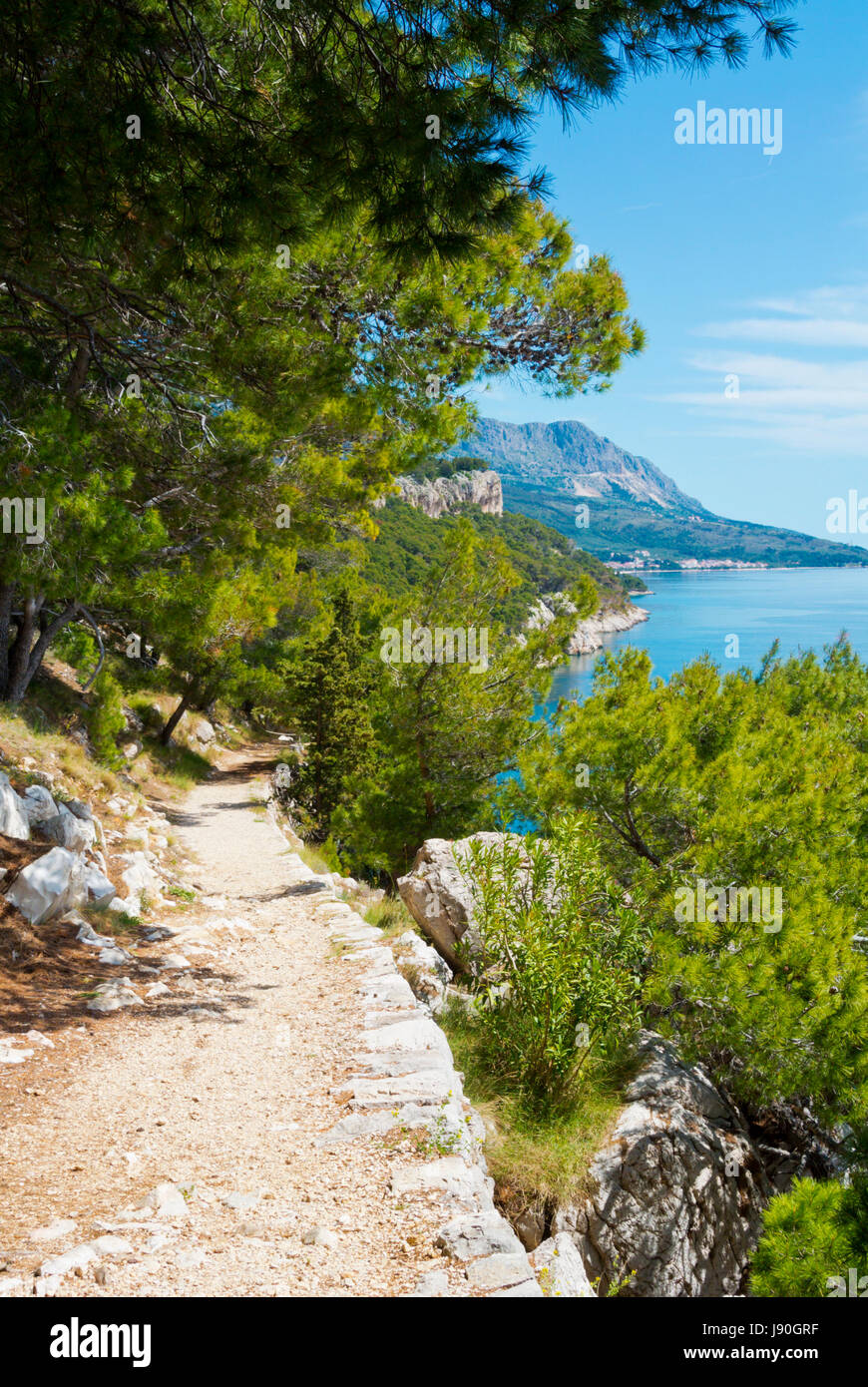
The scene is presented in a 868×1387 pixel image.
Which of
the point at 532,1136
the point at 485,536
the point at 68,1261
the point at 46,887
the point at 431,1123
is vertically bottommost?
the point at 532,1136

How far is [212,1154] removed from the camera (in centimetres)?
361

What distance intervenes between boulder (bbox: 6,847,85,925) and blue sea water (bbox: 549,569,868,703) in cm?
1064

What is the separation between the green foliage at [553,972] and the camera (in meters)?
4.98

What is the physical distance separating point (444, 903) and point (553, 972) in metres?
3.40

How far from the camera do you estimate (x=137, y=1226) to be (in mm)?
2896

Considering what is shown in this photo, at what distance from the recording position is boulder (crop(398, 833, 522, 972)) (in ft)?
26.1

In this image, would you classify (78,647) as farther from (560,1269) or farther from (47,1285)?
(560,1269)

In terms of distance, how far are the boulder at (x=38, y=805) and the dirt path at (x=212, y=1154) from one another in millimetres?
1811

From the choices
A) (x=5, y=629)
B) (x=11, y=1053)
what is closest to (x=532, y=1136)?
(x=11, y=1053)

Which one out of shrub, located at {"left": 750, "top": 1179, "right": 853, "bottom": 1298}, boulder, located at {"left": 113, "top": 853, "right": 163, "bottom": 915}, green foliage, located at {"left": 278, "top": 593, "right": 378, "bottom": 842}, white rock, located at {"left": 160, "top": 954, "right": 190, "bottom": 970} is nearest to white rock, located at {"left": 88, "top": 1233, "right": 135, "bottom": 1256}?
shrub, located at {"left": 750, "top": 1179, "right": 853, "bottom": 1298}

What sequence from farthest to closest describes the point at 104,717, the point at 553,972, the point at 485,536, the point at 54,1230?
the point at 485,536 → the point at 104,717 → the point at 553,972 → the point at 54,1230

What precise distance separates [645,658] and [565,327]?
388 centimetres

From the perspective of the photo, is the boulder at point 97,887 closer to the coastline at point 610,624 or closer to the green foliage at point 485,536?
the green foliage at point 485,536

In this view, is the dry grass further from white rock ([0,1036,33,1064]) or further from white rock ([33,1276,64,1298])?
white rock ([33,1276,64,1298])
